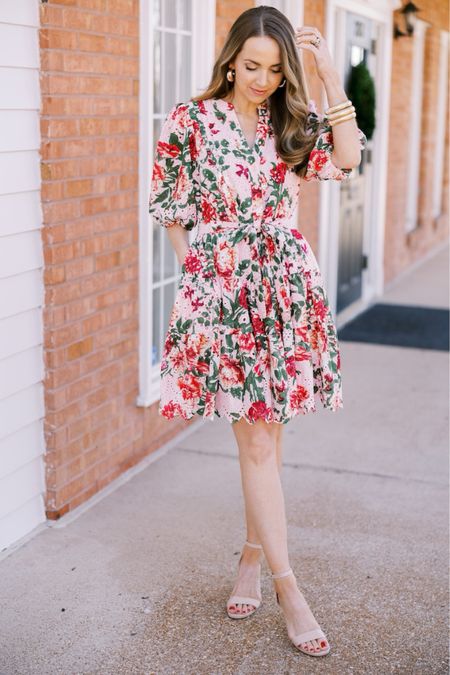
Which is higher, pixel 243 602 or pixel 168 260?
pixel 168 260

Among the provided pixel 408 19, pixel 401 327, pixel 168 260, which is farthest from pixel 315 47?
pixel 408 19

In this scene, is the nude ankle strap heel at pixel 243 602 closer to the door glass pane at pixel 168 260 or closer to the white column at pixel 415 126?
the door glass pane at pixel 168 260

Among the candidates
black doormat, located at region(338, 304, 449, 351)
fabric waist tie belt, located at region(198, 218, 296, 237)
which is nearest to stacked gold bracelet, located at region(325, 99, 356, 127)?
fabric waist tie belt, located at region(198, 218, 296, 237)

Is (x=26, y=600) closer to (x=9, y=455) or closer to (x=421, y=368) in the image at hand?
(x=9, y=455)

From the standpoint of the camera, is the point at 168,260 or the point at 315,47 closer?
the point at 315,47

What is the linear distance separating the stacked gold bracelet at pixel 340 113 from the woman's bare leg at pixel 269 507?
88cm

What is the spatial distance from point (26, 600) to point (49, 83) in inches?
66.8

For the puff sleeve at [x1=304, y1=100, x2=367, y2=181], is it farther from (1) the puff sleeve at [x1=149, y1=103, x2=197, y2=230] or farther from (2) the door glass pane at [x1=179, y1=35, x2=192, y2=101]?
(2) the door glass pane at [x1=179, y1=35, x2=192, y2=101]

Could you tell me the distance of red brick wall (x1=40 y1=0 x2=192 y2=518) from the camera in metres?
3.57

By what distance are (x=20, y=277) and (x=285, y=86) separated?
115cm

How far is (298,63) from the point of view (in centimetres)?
286

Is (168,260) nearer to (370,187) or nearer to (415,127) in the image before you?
(370,187)

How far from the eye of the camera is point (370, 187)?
8648 mm

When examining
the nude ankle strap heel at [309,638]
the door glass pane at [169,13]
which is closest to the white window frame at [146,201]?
the door glass pane at [169,13]
